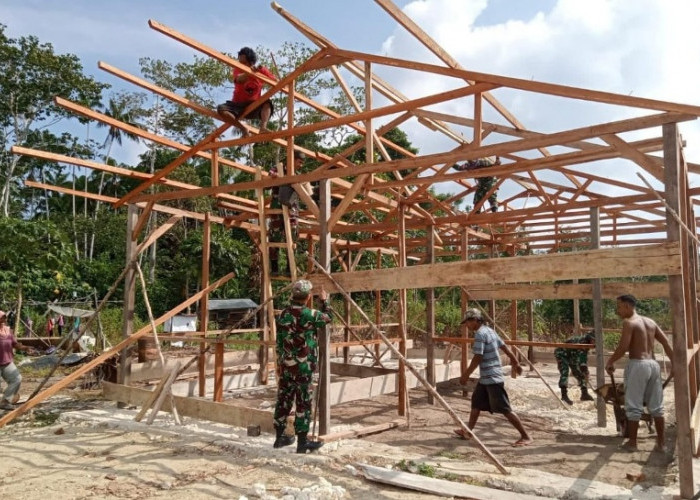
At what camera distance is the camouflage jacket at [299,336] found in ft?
19.1

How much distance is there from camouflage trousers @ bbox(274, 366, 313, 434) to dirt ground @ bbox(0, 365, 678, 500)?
0.36 meters

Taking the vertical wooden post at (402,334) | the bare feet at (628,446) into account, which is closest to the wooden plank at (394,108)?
the vertical wooden post at (402,334)

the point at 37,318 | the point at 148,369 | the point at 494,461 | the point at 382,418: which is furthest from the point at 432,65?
the point at 37,318

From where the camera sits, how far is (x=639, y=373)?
5.85 metres

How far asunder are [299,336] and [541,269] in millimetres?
2603

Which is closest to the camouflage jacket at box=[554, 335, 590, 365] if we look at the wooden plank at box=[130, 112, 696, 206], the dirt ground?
the dirt ground

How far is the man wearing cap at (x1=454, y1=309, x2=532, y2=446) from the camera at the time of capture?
629 centimetres

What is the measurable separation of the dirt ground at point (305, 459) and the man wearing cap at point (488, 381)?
0.28 metres

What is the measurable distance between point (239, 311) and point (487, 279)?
1926 centimetres

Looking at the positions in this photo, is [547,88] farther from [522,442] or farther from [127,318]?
[127,318]

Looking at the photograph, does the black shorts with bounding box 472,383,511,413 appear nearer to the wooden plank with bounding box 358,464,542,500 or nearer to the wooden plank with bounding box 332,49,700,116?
the wooden plank with bounding box 358,464,542,500

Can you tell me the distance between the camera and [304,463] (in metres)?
5.36

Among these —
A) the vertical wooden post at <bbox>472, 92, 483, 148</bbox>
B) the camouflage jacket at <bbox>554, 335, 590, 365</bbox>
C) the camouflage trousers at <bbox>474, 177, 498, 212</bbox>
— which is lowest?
the camouflage jacket at <bbox>554, 335, 590, 365</bbox>

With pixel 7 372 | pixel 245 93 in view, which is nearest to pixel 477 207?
pixel 245 93
